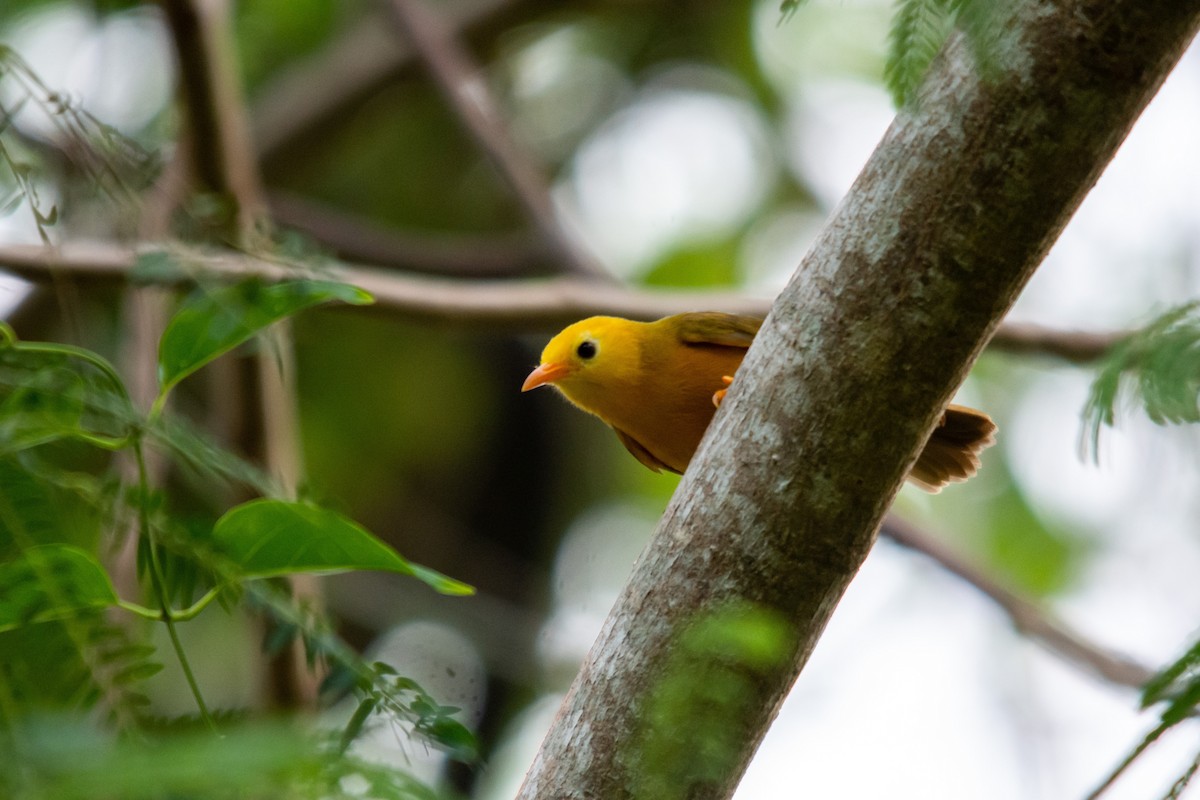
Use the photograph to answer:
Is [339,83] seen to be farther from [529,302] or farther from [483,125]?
[529,302]

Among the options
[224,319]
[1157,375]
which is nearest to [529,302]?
[224,319]

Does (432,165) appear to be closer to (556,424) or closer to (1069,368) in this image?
(556,424)

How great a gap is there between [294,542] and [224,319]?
419 millimetres

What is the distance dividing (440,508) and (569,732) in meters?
5.87

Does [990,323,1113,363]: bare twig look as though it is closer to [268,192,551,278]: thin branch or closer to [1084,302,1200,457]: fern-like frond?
[268,192,551,278]: thin branch

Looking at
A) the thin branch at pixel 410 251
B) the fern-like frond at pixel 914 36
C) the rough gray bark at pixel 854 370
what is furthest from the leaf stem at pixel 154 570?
the thin branch at pixel 410 251

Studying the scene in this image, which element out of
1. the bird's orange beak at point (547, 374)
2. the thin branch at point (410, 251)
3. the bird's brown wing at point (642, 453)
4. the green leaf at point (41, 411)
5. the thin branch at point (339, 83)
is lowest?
the green leaf at point (41, 411)

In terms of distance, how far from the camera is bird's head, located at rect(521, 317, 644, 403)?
4266mm

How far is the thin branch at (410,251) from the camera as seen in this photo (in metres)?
6.20

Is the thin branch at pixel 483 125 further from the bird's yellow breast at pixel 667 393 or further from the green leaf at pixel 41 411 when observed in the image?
the green leaf at pixel 41 411

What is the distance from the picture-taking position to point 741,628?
1.71 meters

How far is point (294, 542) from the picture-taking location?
5.73 ft

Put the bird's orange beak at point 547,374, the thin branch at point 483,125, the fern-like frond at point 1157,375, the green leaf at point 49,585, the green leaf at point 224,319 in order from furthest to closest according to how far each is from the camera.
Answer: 1. the thin branch at point 483,125
2. the bird's orange beak at point 547,374
3. the green leaf at point 224,319
4. the green leaf at point 49,585
5. the fern-like frond at point 1157,375

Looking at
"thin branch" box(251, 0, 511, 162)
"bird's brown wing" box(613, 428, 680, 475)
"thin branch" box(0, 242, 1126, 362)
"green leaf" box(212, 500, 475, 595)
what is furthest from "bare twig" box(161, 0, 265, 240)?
"green leaf" box(212, 500, 475, 595)
